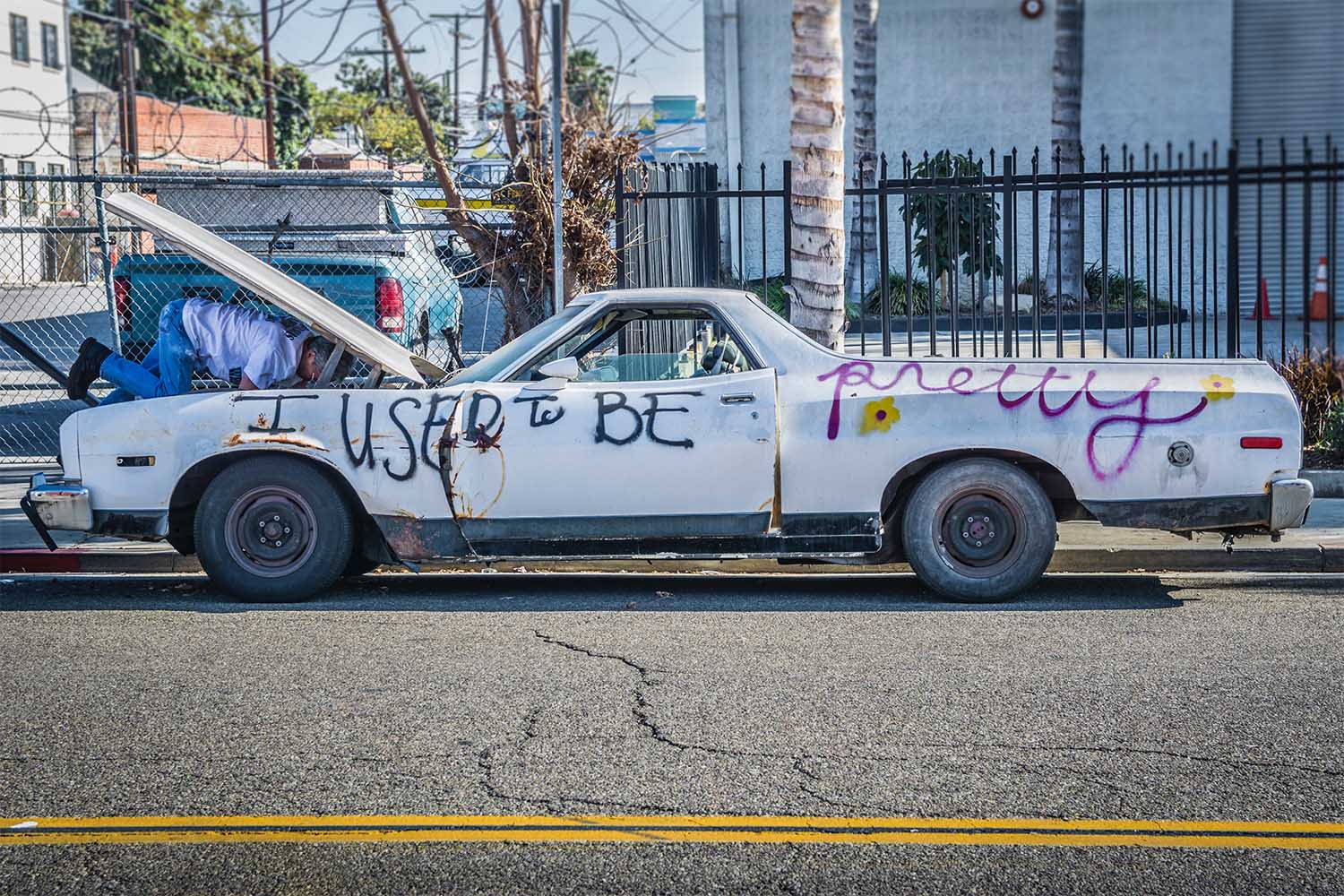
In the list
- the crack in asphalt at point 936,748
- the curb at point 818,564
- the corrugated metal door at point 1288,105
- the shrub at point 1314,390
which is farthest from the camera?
the corrugated metal door at point 1288,105

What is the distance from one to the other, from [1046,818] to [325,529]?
433 cm

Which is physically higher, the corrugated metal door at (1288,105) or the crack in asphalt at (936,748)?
the corrugated metal door at (1288,105)

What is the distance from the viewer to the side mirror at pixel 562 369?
763 centimetres

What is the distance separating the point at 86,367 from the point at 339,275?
4854 millimetres

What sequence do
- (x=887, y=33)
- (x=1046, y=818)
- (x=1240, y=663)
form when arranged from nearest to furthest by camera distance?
(x=1046, y=818) < (x=1240, y=663) < (x=887, y=33)

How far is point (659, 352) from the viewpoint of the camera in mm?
8211

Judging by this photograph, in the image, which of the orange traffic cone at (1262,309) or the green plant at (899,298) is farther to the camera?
the green plant at (899,298)

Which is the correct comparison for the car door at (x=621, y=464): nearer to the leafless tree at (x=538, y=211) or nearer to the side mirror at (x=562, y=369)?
the side mirror at (x=562, y=369)

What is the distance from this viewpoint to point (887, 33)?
25.6 metres

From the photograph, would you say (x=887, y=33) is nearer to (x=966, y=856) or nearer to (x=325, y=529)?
(x=325, y=529)

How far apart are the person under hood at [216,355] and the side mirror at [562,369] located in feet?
4.14

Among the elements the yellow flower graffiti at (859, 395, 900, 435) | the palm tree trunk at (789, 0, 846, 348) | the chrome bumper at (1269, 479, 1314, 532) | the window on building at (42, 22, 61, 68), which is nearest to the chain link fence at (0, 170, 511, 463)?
the palm tree trunk at (789, 0, 846, 348)

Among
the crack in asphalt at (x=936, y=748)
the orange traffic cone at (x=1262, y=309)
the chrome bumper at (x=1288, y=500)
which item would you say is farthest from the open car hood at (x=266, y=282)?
the orange traffic cone at (x=1262, y=309)

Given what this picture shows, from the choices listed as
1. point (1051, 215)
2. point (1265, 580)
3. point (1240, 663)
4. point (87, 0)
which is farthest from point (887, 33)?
point (87, 0)
